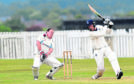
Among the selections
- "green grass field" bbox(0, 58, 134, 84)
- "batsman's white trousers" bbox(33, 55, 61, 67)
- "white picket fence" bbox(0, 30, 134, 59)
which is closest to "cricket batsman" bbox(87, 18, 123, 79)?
"green grass field" bbox(0, 58, 134, 84)

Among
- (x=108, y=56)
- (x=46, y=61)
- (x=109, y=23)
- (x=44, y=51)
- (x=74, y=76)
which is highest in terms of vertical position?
(x=109, y=23)

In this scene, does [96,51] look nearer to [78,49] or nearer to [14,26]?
[78,49]

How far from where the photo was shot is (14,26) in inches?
6383

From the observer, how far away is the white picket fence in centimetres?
4016

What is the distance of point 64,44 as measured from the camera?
133 ft

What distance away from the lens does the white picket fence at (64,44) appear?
40156mm

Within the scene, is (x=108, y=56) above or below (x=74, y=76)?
above

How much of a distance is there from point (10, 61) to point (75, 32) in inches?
199

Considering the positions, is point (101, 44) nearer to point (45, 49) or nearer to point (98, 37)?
point (98, 37)

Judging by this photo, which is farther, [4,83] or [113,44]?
[113,44]

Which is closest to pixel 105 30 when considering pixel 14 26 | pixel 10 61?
pixel 10 61

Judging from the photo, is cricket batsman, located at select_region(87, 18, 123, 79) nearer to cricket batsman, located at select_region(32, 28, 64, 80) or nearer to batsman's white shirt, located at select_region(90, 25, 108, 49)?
batsman's white shirt, located at select_region(90, 25, 108, 49)

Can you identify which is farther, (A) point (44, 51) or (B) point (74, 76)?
(B) point (74, 76)

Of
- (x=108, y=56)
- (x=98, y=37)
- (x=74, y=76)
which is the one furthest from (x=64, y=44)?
(x=108, y=56)
